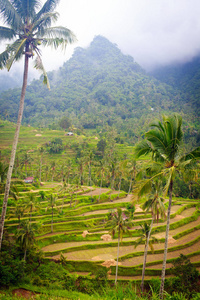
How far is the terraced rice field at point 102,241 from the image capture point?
21.1 meters

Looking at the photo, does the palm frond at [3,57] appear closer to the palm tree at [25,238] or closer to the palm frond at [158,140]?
the palm frond at [158,140]

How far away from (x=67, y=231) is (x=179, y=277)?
17.9 meters

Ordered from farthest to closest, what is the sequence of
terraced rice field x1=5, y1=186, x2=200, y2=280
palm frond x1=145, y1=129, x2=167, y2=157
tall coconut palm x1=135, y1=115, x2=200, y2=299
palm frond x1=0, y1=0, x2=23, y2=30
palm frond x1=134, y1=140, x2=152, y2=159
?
terraced rice field x1=5, y1=186, x2=200, y2=280 → palm frond x1=0, y1=0, x2=23, y2=30 → palm frond x1=134, y1=140, x2=152, y2=159 → palm frond x1=145, y1=129, x2=167, y2=157 → tall coconut palm x1=135, y1=115, x2=200, y2=299

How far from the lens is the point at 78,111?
507ft

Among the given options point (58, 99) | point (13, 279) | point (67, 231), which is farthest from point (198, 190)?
point (58, 99)

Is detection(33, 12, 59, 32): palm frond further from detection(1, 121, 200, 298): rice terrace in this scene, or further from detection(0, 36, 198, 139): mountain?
detection(0, 36, 198, 139): mountain

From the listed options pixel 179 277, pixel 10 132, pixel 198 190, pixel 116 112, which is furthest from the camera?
pixel 116 112

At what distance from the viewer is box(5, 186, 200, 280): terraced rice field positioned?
21.1 m

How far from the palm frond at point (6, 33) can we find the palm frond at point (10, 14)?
246 millimetres

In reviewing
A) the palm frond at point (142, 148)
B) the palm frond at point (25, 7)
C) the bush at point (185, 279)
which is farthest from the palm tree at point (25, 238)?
the palm frond at point (25, 7)

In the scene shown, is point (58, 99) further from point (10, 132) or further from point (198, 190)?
point (198, 190)

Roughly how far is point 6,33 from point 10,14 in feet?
2.72

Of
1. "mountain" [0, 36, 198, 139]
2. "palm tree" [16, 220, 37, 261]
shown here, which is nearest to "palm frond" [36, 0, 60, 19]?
"palm tree" [16, 220, 37, 261]

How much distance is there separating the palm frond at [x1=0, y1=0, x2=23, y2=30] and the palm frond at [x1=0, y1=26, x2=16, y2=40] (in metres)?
0.25
